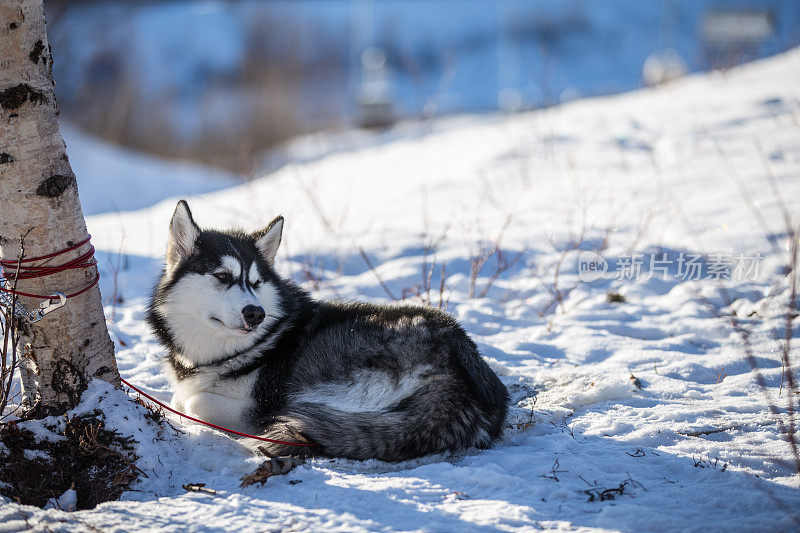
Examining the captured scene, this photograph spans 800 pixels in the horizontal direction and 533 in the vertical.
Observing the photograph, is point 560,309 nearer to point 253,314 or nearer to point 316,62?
point 253,314

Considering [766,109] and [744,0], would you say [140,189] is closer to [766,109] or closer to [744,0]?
[766,109]

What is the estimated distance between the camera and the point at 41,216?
239 centimetres

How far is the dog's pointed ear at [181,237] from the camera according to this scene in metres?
2.96

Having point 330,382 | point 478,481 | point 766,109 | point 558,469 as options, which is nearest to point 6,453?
point 330,382

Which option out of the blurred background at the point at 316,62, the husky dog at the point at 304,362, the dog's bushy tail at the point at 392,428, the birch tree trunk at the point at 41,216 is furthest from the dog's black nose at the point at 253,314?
the blurred background at the point at 316,62

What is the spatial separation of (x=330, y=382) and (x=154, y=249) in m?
3.80

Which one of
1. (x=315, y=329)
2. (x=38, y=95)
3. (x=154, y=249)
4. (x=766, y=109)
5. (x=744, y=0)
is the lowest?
(x=315, y=329)

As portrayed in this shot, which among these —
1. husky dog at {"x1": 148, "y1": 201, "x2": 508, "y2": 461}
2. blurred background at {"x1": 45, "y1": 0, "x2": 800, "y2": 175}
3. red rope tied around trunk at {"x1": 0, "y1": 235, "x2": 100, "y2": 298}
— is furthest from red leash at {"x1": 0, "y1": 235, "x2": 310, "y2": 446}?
blurred background at {"x1": 45, "y1": 0, "x2": 800, "y2": 175}

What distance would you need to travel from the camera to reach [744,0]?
23.8 meters

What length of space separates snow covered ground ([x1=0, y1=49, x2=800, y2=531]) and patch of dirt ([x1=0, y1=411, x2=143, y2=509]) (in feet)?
0.26

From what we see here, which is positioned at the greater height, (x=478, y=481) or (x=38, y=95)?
(x=38, y=95)

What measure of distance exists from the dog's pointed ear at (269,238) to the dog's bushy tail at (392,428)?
1.00m

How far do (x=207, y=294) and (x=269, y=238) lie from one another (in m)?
0.50

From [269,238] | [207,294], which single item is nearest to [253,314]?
[207,294]
